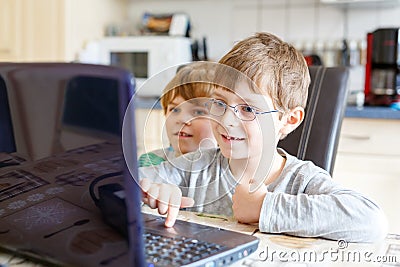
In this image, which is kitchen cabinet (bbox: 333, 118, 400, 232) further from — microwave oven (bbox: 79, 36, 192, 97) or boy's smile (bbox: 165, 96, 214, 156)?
boy's smile (bbox: 165, 96, 214, 156)

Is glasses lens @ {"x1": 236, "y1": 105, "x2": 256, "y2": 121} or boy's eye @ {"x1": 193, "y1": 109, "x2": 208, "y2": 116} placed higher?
glasses lens @ {"x1": 236, "y1": 105, "x2": 256, "y2": 121}

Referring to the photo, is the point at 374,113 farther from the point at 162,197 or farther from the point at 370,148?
the point at 162,197

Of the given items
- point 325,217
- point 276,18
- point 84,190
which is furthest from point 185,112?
point 276,18

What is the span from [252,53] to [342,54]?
1.99 meters

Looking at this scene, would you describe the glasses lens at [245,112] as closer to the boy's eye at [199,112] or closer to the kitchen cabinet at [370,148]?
the boy's eye at [199,112]

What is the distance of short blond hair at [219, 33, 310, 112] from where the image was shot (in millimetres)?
1052

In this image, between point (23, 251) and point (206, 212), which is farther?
point (206, 212)

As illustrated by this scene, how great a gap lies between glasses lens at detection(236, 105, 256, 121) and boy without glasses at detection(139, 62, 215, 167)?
7 centimetres

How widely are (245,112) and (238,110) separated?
15 mm

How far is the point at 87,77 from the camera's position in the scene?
1.91 feet

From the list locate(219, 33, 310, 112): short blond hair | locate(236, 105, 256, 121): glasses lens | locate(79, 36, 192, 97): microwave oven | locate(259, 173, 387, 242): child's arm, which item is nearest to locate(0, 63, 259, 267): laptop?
locate(259, 173, 387, 242): child's arm

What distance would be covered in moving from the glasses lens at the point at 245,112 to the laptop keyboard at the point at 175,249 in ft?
0.84

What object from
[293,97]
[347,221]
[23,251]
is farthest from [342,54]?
[23,251]

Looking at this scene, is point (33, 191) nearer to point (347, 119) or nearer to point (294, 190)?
point (294, 190)
